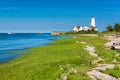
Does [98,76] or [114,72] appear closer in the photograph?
[98,76]

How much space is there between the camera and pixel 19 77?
24203 millimetres

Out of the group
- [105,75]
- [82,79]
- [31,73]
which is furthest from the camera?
[31,73]

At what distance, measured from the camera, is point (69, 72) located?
80.7 ft

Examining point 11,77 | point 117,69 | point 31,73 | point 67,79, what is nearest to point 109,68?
point 117,69

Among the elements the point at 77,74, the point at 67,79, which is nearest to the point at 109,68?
the point at 77,74

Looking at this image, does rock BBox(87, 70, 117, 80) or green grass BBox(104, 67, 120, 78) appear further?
green grass BBox(104, 67, 120, 78)

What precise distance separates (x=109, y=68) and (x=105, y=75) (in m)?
3.15

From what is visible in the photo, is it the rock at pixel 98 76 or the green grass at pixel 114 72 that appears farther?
the green grass at pixel 114 72

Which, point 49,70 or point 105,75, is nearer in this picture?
point 105,75

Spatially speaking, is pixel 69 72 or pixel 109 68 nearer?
pixel 69 72

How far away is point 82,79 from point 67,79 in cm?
133

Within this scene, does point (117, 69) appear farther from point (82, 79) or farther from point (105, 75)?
point (82, 79)

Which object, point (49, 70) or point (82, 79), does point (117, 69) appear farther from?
point (49, 70)

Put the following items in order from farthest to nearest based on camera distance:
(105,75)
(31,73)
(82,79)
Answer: (31,73) → (105,75) → (82,79)
